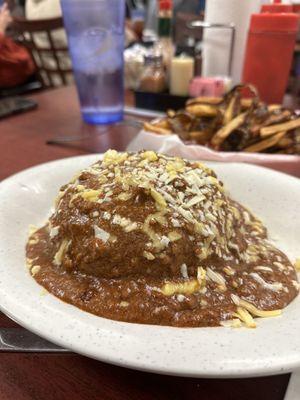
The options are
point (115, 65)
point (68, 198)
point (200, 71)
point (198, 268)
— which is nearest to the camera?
point (198, 268)

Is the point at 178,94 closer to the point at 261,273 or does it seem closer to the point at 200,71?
the point at 200,71

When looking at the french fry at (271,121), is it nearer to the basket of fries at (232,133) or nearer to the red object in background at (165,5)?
the basket of fries at (232,133)

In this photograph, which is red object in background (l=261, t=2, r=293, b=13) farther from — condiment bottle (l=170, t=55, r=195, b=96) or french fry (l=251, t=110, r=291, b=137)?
french fry (l=251, t=110, r=291, b=137)

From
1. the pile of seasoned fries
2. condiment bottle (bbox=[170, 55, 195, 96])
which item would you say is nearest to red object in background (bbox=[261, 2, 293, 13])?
condiment bottle (bbox=[170, 55, 195, 96])

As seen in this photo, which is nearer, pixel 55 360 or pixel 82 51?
pixel 55 360

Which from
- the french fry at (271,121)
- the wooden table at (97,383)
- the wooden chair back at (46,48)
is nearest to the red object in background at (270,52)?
the french fry at (271,121)

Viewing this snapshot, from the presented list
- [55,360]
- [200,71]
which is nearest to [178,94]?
[200,71]

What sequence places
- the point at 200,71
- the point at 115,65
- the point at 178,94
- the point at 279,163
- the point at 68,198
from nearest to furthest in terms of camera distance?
the point at 68,198
the point at 279,163
the point at 115,65
the point at 178,94
the point at 200,71
